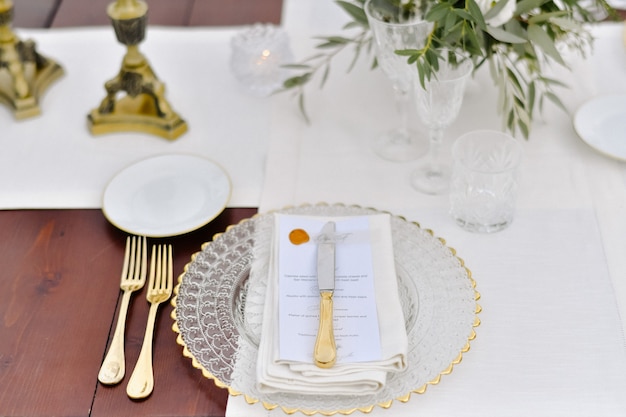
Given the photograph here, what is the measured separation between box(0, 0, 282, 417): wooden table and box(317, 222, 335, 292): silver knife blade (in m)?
0.17

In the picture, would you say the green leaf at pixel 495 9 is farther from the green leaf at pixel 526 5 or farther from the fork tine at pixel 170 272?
the fork tine at pixel 170 272

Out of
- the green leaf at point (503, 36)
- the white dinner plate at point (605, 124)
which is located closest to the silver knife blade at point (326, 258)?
the green leaf at point (503, 36)

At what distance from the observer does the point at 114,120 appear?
4.62ft

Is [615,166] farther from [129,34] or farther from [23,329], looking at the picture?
[23,329]

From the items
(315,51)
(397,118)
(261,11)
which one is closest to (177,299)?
(397,118)

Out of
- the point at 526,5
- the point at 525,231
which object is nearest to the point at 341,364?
the point at 525,231

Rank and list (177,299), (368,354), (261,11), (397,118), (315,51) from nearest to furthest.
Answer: (368,354), (177,299), (397,118), (315,51), (261,11)

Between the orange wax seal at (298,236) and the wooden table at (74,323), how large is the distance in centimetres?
14

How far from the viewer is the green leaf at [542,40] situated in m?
1.21

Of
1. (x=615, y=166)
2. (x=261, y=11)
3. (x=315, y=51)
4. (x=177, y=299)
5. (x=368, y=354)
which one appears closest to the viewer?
(x=368, y=354)

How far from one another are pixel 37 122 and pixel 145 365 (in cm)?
64

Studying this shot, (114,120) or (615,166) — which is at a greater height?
(615,166)

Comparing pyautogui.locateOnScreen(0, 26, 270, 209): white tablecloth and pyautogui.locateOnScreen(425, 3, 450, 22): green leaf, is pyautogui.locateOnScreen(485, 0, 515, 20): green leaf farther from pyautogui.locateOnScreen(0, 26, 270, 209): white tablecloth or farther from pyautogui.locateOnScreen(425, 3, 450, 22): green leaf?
pyautogui.locateOnScreen(0, 26, 270, 209): white tablecloth

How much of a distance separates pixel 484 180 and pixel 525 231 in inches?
3.9
